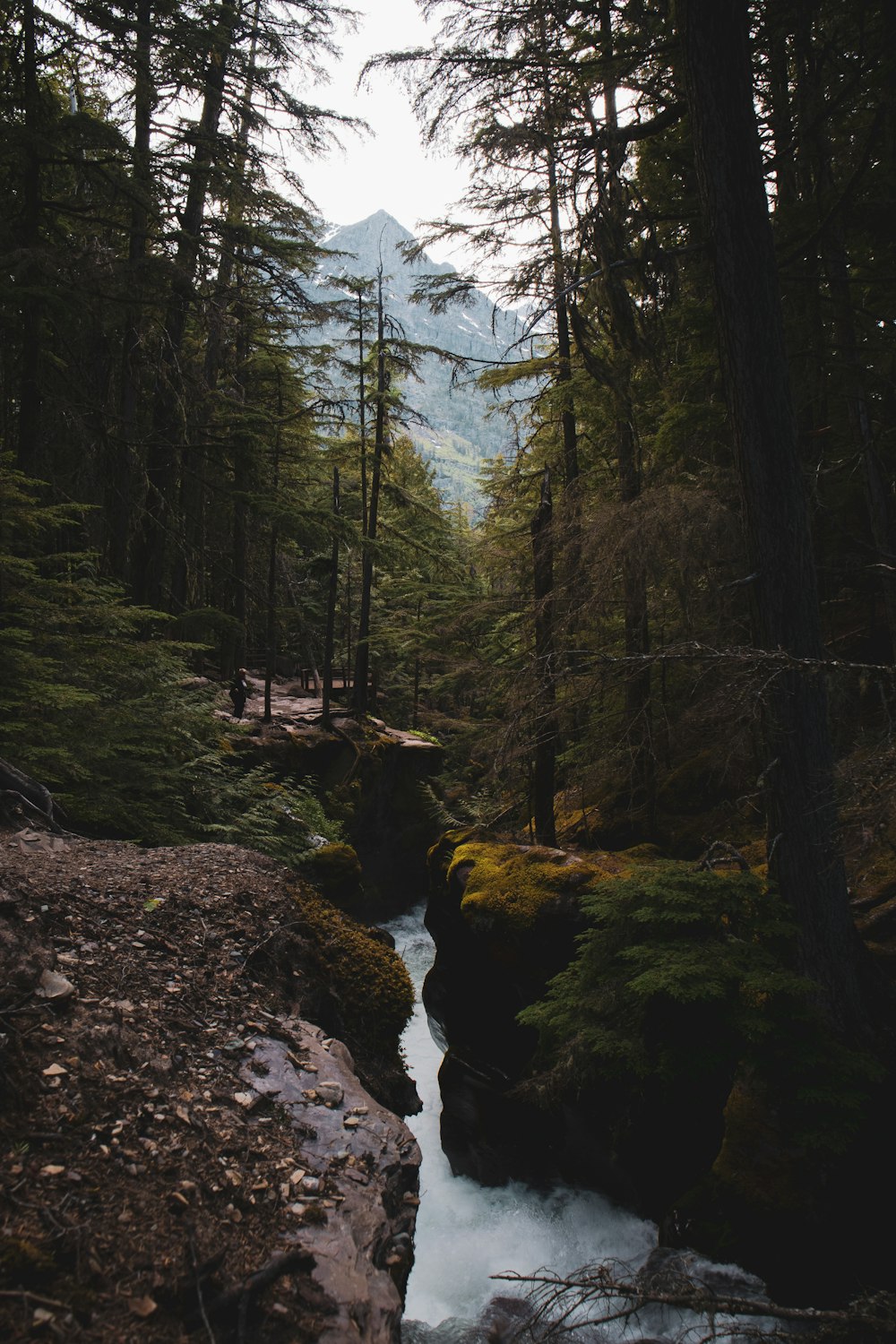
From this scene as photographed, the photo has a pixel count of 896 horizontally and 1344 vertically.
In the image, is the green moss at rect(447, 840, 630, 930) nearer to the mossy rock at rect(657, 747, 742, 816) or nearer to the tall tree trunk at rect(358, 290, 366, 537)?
the mossy rock at rect(657, 747, 742, 816)

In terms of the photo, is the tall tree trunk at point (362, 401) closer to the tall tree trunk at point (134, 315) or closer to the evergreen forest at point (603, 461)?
the evergreen forest at point (603, 461)

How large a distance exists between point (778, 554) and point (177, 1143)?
456 cm

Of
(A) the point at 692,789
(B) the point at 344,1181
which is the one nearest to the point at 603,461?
(A) the point at 692,789

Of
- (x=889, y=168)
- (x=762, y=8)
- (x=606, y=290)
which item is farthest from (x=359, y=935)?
(x=762, y=8)

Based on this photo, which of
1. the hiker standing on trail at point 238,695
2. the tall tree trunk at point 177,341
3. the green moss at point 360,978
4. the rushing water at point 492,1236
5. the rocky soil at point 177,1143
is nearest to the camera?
the rocky soil at point 177,1143

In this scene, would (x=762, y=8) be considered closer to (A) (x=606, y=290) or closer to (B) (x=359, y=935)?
(A) (x=606, y=290)

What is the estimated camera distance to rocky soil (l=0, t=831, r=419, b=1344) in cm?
159

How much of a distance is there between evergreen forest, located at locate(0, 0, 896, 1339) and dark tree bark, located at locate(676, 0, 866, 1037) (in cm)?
2

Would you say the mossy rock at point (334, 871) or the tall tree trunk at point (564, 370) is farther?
the mossy rock at point (334, 871)

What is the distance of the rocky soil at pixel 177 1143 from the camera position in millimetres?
1593

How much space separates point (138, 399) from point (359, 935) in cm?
1419

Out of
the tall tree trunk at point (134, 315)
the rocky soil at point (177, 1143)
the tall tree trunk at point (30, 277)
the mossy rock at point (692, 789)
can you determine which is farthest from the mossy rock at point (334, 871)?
the rocky soil at point (177, 1143)

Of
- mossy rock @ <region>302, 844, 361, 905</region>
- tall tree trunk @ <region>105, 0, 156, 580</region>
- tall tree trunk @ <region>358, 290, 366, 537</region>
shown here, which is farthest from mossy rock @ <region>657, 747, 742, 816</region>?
tall tree trunk @ <region>358, 290, 366, 537</region>

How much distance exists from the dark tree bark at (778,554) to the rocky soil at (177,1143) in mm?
3359
